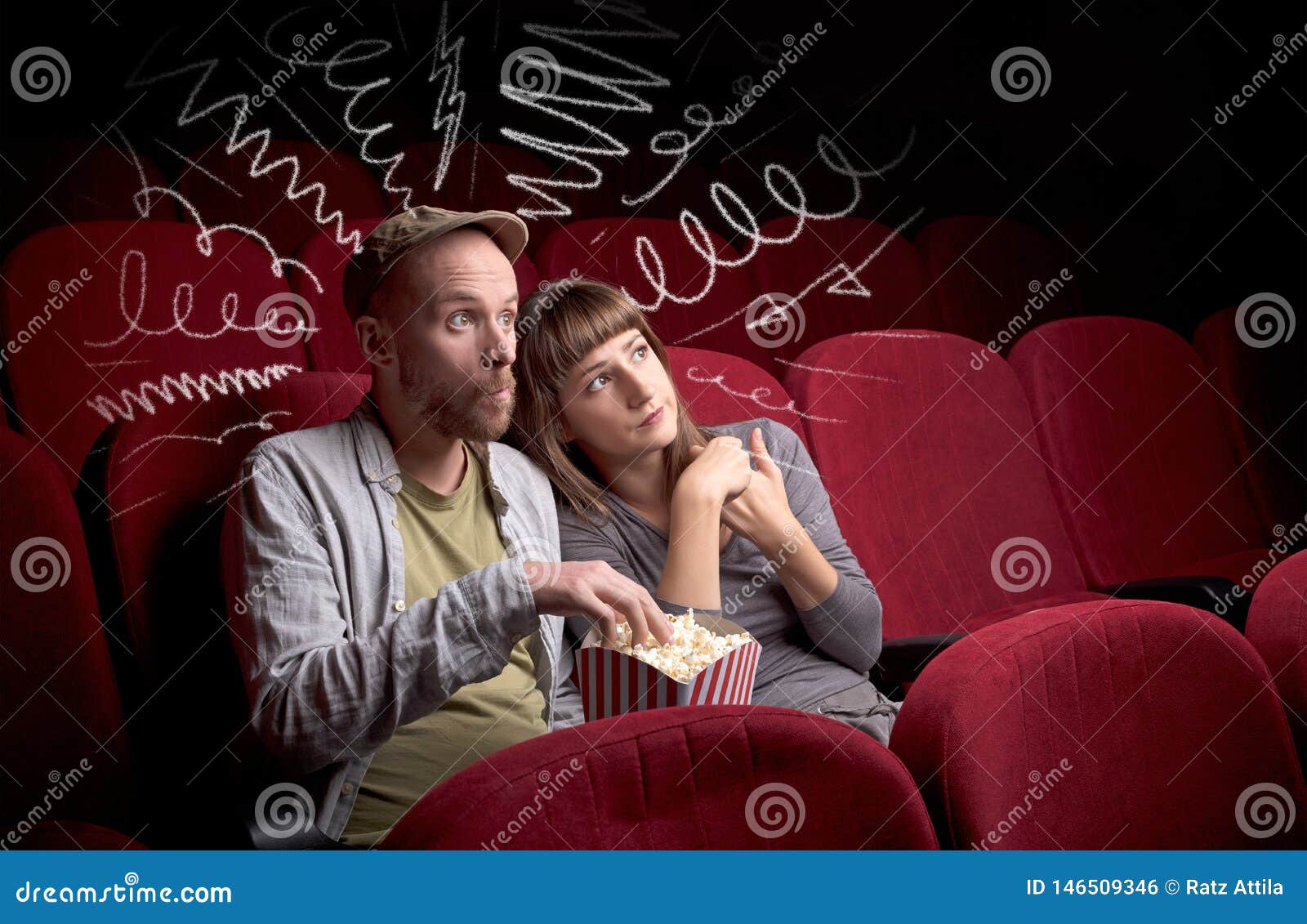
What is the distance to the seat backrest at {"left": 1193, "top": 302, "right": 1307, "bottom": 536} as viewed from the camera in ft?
3.22

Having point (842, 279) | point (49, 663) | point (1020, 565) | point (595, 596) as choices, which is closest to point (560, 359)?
point (595, 596)

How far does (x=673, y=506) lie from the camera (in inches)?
21.4

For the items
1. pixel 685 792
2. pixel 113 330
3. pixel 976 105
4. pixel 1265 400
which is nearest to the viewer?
pixel 685 792

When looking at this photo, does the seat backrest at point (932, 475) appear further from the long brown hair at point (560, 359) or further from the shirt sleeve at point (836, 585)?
the long brown hair at point (560, 359)

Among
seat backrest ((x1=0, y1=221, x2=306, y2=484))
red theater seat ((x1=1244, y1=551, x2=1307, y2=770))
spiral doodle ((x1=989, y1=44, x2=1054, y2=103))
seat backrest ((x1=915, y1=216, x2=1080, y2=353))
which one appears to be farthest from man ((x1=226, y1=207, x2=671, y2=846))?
spiral doodle ((x1=989, y1=44, x2=1054, y2=103))

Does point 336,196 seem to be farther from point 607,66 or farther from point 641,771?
point 641,771

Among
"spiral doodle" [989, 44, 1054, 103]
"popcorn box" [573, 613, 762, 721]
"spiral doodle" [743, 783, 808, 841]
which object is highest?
"spiral doodle" [989, 44, 1054, 103]

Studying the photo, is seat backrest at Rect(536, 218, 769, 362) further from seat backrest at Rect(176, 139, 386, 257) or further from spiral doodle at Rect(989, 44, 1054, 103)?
spiral doodle at Rect(989, 44, 1054, 103)

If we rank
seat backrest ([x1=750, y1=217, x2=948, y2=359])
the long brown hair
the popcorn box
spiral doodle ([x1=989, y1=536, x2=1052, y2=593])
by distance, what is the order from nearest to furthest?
1. the popcorn box
2. the long brown hair
3. spiral doodle ([x1=989, y1=536, x2=1052, y2=593])
4. seat backrest ([x1=750, y1=217, x2=948, y2=359])

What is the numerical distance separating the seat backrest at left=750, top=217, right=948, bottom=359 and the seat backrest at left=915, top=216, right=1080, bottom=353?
4 centimetres

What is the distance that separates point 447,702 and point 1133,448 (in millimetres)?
635

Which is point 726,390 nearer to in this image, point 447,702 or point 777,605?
point 777,605

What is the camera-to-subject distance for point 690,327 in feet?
2.86

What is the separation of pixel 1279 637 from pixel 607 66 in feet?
2.74
